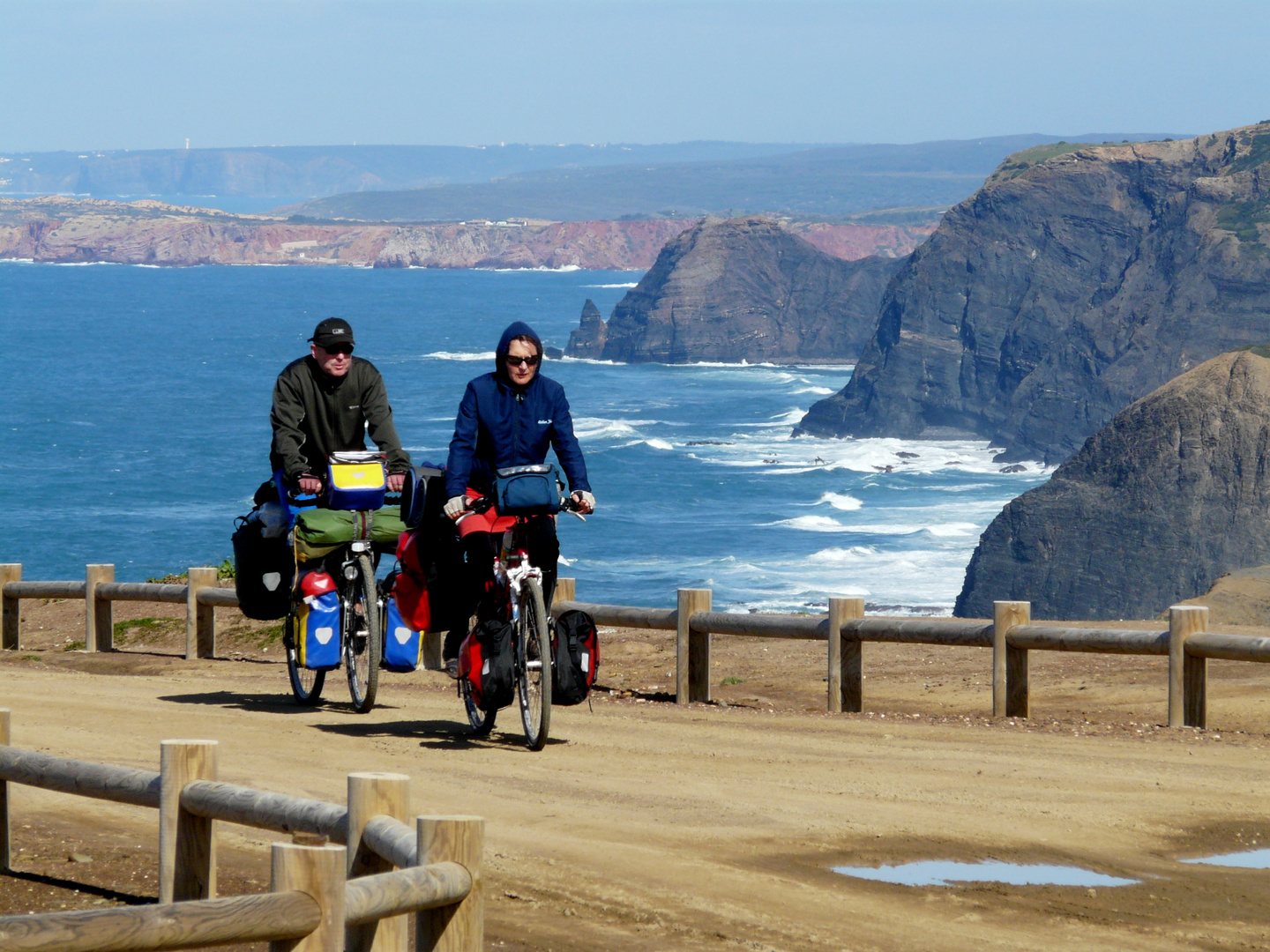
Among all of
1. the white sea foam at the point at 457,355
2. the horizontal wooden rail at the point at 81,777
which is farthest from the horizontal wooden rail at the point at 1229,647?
the white sea foam at the point at 457,355

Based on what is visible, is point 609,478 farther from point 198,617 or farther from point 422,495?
point 422,495

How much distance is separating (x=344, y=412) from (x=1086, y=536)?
60.1 m

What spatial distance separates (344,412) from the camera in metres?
10.1

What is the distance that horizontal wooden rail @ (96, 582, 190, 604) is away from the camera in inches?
599

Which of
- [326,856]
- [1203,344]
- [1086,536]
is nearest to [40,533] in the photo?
[1086,536]

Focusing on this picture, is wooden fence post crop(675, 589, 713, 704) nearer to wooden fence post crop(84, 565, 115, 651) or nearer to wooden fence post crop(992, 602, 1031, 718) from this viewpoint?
wooden fence post crop(992, 602, 1031, 718)

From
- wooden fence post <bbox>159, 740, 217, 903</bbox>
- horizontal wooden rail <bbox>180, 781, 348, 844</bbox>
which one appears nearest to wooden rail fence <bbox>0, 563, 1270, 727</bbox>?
wooden fence post <bbox>159, 740, 217, 903</bbox>

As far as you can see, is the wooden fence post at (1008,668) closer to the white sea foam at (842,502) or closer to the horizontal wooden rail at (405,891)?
the horizontal wooden rail at (405,891)

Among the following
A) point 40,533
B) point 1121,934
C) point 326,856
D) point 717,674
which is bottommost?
point 40,533

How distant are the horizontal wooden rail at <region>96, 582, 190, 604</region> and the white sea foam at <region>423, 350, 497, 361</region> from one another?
157 m

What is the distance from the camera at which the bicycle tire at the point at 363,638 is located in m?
10.0

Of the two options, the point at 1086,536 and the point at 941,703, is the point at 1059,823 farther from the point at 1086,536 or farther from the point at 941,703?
the point at 1086,536

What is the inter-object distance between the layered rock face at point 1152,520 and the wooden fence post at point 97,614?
52.1m

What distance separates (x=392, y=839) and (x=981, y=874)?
2.97 meters
